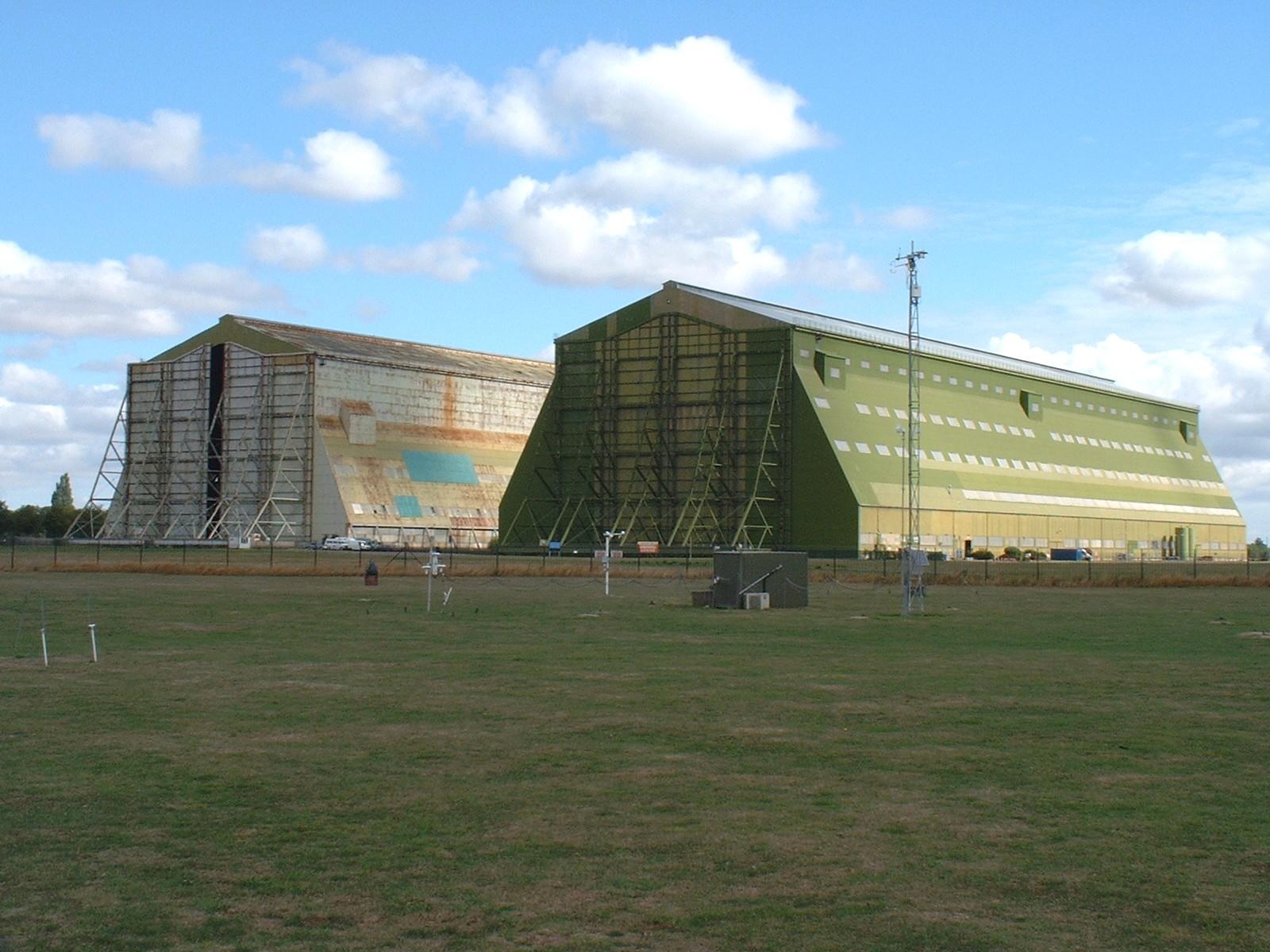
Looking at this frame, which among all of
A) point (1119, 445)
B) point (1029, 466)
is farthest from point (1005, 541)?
point (1119, 445)

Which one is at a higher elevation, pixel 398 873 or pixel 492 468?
pixel 492 468

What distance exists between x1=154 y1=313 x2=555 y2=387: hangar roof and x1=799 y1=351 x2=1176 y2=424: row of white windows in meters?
38.1

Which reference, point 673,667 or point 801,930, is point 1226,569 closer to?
point 673,667

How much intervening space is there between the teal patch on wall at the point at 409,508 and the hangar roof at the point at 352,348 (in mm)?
11205

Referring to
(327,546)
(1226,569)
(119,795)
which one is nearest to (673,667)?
(119,795)

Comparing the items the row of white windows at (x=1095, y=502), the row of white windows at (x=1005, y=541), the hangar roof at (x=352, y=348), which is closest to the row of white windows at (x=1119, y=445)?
the row of white windows at (x=1095, y=502)

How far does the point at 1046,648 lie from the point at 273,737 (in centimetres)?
1778

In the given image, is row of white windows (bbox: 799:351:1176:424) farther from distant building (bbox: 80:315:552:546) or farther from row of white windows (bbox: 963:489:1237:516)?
distant building (bbox: 80:315:552:546)

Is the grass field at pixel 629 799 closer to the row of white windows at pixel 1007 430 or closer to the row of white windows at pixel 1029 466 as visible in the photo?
the row of white windows at pixel 1029 466

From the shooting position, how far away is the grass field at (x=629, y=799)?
8781 mm

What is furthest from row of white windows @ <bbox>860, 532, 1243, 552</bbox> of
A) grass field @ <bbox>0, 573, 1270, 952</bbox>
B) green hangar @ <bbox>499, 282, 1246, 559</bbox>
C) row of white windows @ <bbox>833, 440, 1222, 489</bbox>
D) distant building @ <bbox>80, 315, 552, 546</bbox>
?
grass field @ <bbox>0, 573, 1270, 952</bbox>

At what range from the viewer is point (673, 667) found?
24.0 m

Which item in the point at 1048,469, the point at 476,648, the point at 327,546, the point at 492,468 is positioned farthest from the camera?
the point at 492,468

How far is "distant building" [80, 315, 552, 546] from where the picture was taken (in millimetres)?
107188
